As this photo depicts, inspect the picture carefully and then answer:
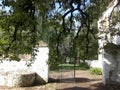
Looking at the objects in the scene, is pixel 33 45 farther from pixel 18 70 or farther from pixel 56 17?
pixel 18 70

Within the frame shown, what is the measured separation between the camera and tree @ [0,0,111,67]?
10367 mm

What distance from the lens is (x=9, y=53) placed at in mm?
11352

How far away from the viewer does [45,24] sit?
42.8 ft

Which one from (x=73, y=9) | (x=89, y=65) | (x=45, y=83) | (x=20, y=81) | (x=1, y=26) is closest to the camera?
(x=1, y=26)

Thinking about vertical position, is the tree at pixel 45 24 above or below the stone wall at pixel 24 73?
above

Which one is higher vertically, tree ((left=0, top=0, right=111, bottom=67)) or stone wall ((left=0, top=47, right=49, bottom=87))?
tree ((left=0, top=0, right=111, bottom=67))

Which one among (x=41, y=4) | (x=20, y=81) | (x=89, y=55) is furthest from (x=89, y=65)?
(x=41, y=4)

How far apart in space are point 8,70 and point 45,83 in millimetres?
3023

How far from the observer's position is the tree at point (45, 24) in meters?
10.4

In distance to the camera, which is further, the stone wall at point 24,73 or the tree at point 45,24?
the stone wall at point 24,73

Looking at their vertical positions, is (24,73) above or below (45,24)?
below

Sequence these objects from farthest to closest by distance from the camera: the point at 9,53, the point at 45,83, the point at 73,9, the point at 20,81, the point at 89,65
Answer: the point at 89,65 → the point at 45,83 → the point at 20,81 → the point at 73,9 → the point at 9,53

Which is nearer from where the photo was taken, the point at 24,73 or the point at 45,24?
the point at 45,24

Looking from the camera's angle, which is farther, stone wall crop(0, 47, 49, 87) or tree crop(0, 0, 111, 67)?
stone wall crop(0, 47, 49, 87)
